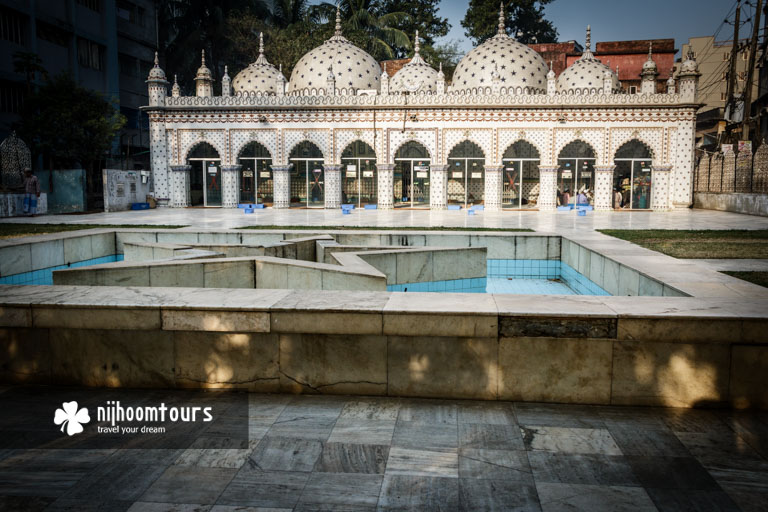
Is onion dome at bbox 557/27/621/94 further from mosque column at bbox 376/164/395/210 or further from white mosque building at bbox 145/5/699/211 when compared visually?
mosque column at bbox 376/164/395/210

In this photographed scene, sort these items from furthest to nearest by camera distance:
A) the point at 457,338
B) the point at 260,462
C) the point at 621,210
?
the point at 621,210 → the point at 457,338 → the point at 260,462

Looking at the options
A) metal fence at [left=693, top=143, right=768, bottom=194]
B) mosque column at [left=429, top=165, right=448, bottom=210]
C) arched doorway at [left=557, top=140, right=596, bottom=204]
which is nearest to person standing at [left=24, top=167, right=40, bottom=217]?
mosque column at [left=429, top=165, right=448, bottom=210]

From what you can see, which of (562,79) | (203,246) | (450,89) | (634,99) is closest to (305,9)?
(450,89)

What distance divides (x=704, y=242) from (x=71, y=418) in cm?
938

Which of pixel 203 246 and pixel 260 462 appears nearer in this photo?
pixel 260 462

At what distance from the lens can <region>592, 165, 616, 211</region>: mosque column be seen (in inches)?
909

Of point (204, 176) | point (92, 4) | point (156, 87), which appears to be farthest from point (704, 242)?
point (92, 4)

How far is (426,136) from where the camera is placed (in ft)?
78.0

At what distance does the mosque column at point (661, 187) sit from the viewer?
903 inches

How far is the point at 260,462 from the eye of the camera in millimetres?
2697

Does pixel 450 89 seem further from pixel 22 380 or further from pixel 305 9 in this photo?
pixel 22 380

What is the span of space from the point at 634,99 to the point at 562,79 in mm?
4071

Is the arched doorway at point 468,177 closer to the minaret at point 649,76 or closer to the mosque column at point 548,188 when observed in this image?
the mosque column at point 548,188

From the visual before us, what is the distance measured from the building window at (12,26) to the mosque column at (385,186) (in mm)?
16225
